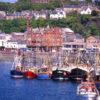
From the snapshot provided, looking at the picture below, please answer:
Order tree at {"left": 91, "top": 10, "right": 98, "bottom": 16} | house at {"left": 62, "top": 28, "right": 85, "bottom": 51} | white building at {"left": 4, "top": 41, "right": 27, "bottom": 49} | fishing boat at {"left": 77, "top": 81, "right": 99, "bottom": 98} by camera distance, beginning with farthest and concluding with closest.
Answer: tree at {"left": 91, "top": 10, "right": 98, "bottom": 16} < white building at {"left": 4, "top": 41, "right": 27, "bottom": 49} < house at {"left": 62, "top": 28, "right": 85, "bottom": 51} < fishing boat at {"left": 77, "top": 81, "right": 99, "bottom": 98}

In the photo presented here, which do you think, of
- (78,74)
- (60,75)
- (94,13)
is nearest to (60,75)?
(60,75)

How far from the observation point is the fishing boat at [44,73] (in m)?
52.2

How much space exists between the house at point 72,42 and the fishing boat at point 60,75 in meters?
20.5

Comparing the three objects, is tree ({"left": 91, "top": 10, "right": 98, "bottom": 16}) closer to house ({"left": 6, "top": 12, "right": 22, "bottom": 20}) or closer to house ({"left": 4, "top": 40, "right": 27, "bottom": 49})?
house ({"left": 6, "top": 12, "right": 22, "bottom": 20})


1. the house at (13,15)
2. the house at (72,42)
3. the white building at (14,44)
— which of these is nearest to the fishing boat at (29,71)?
the house at (72,42)

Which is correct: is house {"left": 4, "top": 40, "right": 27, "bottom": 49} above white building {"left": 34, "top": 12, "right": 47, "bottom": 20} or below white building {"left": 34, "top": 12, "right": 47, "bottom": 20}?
below

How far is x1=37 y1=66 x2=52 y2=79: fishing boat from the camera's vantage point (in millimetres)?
52175

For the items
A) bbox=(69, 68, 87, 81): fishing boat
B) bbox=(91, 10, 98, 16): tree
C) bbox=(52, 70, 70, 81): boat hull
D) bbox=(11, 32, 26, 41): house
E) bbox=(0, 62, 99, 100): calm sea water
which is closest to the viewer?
bbox=(0, 62, 99, 100): calm sea water

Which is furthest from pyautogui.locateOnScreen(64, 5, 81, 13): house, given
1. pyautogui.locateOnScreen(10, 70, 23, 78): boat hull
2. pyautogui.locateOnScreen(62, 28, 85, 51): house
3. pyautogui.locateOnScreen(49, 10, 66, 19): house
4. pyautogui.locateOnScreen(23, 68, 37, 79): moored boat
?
pyautogui.locateOnScreen(10, 70, 23, 78): boat hull

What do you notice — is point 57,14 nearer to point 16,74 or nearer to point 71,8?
point 71,8

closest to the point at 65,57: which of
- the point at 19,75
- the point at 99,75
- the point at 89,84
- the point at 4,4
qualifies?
the point at 19,75

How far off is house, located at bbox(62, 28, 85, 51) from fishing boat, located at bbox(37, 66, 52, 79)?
62.3ft

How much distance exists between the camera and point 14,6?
3799 inches

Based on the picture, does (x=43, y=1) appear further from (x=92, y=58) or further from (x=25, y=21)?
(x=92, y=58)
